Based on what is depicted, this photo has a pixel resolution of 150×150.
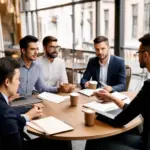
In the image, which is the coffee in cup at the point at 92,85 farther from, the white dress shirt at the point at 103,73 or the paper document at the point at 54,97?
the white dress shirt at the point at 103,73

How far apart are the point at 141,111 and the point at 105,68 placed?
1.34 metres

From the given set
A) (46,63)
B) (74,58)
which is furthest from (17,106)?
(74,58)

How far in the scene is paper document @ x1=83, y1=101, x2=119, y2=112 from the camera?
1.69 m

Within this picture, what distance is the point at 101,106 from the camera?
1752mm

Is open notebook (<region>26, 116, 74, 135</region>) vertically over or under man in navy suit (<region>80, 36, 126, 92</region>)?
under

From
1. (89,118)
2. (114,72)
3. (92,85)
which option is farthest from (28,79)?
(89,118)

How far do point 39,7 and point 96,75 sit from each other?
644cm

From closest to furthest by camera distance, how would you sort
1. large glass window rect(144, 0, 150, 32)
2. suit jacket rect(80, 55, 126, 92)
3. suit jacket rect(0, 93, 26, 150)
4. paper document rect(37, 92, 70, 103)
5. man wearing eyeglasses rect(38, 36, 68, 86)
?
suit jacket rect(0, 93, 26, 150) < paper document rect(37, 92, 70, 103) < suit jacket rect(80, 55, 126, 92) < man wearing eyeglasses rect(38, 36, 68, 86) < large glass window rect(144, 0, 150, 32)

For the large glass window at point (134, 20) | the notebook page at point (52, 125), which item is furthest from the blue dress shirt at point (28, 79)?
the large glass window at point (134, 20)

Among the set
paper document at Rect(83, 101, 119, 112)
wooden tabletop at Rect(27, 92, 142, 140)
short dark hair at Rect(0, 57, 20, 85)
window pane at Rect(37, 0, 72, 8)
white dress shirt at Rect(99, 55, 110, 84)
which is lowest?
wooden tabletop at Rect(27, 92, 142, 140)

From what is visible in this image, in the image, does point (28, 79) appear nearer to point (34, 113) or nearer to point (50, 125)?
point (34, 113)

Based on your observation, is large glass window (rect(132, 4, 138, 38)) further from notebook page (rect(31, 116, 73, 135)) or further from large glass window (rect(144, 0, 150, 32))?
notebook page (rect(31, 116, 73, 135))

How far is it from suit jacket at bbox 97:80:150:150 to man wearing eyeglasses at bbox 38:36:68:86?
58.7 inches

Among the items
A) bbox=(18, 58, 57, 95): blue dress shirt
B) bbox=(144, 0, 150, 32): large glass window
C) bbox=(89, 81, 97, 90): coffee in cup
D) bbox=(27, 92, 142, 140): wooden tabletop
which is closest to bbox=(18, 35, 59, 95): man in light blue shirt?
bbox=(18, 58, 57, 95): blue dress shirt
